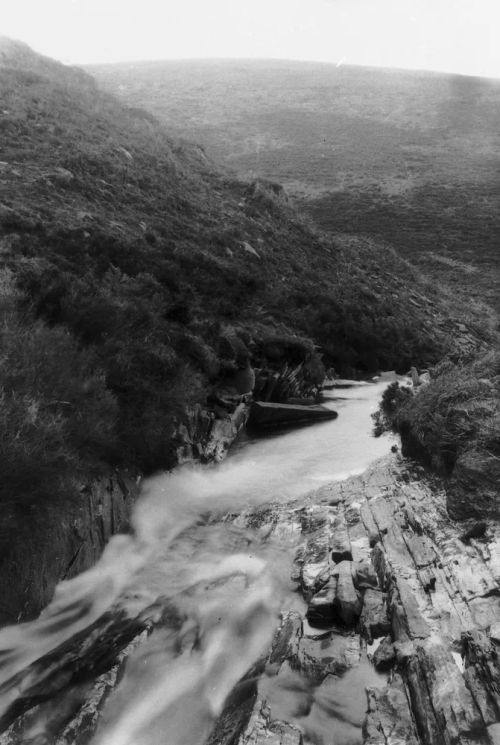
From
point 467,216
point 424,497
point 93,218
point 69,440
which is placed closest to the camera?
point 69,440

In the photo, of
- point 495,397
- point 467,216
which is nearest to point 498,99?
point 467,216

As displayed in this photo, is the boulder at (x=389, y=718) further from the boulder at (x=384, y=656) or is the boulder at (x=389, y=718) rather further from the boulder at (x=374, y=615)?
the boulder at (x=374, y=615)

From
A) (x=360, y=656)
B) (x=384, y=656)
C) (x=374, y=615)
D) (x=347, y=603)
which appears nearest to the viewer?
(x=384, y=656)

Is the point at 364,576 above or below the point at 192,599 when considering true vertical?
above

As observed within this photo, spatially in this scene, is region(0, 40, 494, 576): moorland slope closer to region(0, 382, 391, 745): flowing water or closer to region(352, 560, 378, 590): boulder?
region(0, 382, 391, 745): flowing water

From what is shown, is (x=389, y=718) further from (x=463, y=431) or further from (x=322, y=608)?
(x=463, y=431)

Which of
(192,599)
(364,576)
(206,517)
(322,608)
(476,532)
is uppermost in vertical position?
(476,532)

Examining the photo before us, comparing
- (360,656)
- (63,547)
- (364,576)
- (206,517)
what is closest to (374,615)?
(360,656)

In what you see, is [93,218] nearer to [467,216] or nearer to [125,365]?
[125,365]
